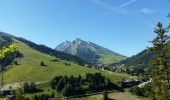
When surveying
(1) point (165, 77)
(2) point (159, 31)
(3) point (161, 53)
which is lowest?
(1) point (165, 77)

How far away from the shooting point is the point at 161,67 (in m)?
49.6

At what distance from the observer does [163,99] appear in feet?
166

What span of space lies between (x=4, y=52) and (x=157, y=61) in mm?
34237

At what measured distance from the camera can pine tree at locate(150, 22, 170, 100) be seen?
49094 mm

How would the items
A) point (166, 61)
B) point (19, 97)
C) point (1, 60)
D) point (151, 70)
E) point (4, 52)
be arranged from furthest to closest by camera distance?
point (19, 97), point (151, 70), point (166, 61), point (1, 60), point (4, 52)

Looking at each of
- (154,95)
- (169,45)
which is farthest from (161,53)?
(154,95)

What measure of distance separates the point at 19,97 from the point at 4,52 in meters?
65.9

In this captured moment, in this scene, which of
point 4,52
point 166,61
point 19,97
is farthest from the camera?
point 19,97

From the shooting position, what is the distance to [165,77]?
49.5m

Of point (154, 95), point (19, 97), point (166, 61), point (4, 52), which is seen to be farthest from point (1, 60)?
point (19, 97)

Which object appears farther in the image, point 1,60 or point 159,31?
point 159,31

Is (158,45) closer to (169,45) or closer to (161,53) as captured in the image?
(161,53)

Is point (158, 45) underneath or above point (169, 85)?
above

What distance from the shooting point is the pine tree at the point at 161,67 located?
1933 inches
